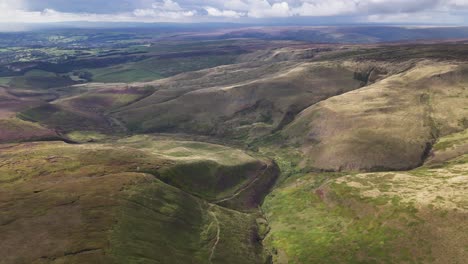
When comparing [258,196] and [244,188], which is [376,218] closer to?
[258,196]

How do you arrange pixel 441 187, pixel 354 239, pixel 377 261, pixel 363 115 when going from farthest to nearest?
pixel 363 115
pixel 441 187
pixel 354 239
pixel 377 261

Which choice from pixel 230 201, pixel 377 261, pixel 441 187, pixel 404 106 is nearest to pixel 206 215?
pixel 230 201

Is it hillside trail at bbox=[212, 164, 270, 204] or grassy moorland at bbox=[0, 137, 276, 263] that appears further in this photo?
hillside trail at bbox=[212, 164, 270, 204]

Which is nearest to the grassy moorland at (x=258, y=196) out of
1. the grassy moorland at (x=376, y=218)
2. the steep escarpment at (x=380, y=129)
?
the grassy moorland at (x=376, y=218)

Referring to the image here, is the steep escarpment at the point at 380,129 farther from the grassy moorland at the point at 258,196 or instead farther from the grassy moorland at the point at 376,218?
the grassy moorland at the point at 376,218

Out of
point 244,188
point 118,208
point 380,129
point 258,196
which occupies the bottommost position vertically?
point 258,196

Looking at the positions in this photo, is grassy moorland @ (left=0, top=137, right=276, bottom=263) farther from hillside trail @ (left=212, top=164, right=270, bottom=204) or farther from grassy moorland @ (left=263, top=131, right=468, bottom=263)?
grassy moorland @ (left=263, top=131, right=468, bottom=263)

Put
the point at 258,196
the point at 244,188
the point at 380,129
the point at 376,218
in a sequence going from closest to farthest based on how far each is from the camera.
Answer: the point at 376,218 → the point at 258,196 → the point at 244,188 → the point at 380,129

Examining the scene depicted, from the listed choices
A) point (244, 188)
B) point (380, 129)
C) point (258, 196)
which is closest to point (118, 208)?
point (244, 188)

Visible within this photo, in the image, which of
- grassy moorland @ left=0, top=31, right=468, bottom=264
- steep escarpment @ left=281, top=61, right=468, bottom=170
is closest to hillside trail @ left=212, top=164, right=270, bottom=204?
grassy moorland @ left=0, top=31, right=468, bottom=264

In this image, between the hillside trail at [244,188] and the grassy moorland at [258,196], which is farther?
the hillside trail at [244,188]

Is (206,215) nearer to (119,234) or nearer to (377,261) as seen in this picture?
(119,234)
